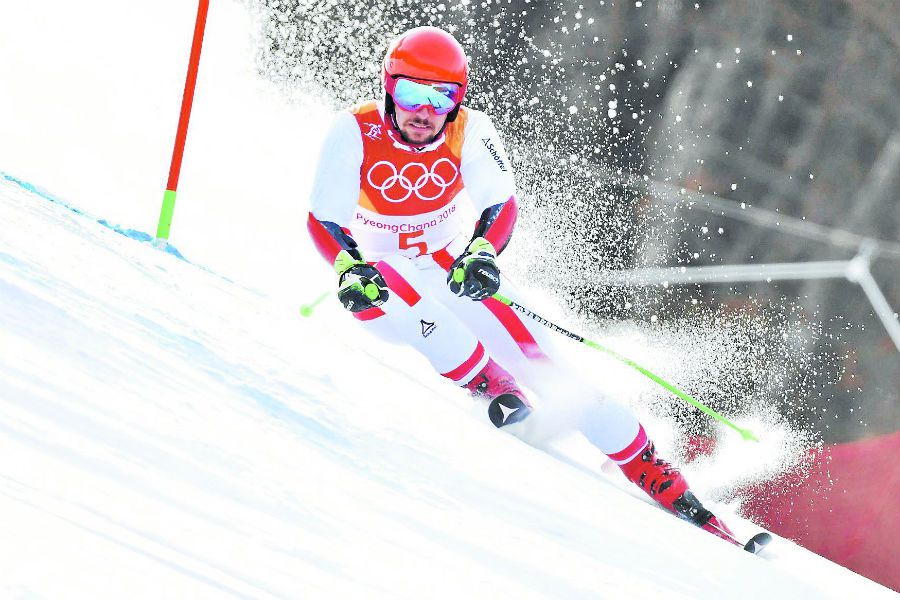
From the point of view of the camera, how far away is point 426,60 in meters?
1.91

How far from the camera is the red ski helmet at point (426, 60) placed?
191 cm

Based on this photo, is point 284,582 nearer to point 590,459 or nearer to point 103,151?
point 590,459

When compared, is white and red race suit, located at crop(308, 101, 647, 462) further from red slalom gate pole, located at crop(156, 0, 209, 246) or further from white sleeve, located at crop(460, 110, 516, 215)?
red slalom gate pole, located at crop(156, 0, 209, 246)

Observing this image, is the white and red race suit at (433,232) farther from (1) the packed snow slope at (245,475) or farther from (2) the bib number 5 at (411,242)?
(1) the packed snow slope at (245,475)

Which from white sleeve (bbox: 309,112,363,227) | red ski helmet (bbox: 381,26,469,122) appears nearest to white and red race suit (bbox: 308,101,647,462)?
white sleeve (bbox: 309,112,363,227)

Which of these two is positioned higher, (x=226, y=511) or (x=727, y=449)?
(x=727, y=449)

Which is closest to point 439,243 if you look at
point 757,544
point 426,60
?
point 426,60

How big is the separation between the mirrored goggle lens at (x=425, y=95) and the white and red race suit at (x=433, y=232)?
0.30 feet

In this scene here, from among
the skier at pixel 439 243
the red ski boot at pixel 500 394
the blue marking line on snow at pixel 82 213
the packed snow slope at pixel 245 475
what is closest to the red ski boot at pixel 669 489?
the skier at pixel 439 243

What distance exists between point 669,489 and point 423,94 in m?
1.09

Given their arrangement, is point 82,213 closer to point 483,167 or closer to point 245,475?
point 483,167

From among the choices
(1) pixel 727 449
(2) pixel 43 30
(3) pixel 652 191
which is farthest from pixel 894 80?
(2) pixel 43 30

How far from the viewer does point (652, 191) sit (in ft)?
14.0

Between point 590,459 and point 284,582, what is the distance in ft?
6.10
